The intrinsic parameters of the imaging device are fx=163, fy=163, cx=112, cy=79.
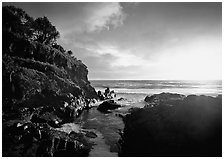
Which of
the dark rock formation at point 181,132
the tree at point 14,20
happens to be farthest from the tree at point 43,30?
the dark rock formation at point 181,132

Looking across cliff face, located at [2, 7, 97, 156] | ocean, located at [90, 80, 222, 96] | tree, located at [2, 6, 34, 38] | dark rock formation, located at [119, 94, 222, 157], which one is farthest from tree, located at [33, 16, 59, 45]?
dark rock formation, located at [119, 94, 222, 157]

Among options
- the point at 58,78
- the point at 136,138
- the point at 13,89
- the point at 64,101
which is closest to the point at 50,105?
the point at 64,101

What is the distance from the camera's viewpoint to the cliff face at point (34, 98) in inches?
512

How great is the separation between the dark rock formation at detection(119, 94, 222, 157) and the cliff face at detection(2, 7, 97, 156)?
4661mm

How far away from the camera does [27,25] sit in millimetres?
38062

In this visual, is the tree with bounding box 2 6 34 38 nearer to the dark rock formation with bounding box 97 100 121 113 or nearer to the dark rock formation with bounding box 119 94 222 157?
the dark rock formation with bounding box 97 100 121 113

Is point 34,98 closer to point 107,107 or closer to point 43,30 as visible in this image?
point 107,107

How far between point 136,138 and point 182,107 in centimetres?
484

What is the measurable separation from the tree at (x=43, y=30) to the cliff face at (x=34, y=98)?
4.44ft

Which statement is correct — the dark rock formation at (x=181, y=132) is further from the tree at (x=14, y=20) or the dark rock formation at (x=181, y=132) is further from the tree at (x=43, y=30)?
the tree at (x=43, y=30)

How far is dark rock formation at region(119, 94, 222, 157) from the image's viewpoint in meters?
11.4

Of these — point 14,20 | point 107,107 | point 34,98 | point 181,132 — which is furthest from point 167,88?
point 181,132

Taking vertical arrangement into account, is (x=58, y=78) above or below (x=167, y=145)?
above

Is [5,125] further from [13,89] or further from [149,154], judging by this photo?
[149,154]
